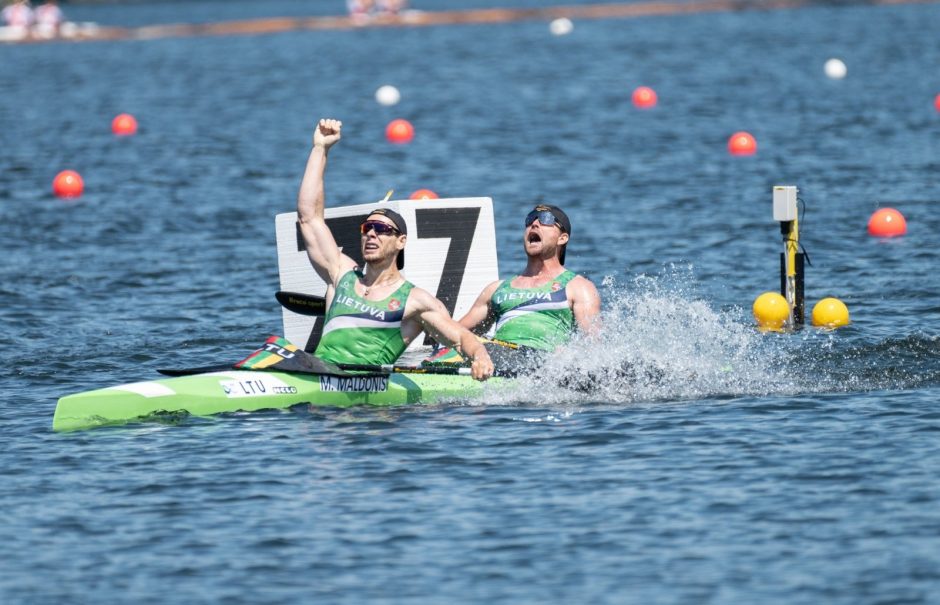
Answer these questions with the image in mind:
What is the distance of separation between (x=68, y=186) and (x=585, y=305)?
49.2ft

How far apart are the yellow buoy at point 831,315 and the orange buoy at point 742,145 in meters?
13.3

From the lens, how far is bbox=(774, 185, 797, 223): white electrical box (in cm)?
1518

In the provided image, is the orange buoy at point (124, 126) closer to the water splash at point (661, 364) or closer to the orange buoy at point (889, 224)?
the orange buoy at point (889, 224)

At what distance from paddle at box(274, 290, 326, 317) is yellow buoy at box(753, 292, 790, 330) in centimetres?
465

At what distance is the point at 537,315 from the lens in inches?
506

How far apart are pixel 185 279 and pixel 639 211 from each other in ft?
23.4

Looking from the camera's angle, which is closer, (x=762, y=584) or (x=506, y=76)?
(x=762, y=584)

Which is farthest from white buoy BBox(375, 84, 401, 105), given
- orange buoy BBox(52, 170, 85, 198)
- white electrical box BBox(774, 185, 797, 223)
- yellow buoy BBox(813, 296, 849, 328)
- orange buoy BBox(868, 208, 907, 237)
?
yellow buoy BBox(813, 296, 849, 328)

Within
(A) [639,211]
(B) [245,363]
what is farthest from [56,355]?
(A) [639,211]

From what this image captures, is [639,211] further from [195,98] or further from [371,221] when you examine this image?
[195,98]

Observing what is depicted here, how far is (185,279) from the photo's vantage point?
1877 centimetres

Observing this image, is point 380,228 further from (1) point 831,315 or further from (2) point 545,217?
(1) point 831,315

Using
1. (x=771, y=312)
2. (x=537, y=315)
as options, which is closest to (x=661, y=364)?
(x=537, y=315)

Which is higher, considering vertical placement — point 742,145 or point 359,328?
point 742,145
